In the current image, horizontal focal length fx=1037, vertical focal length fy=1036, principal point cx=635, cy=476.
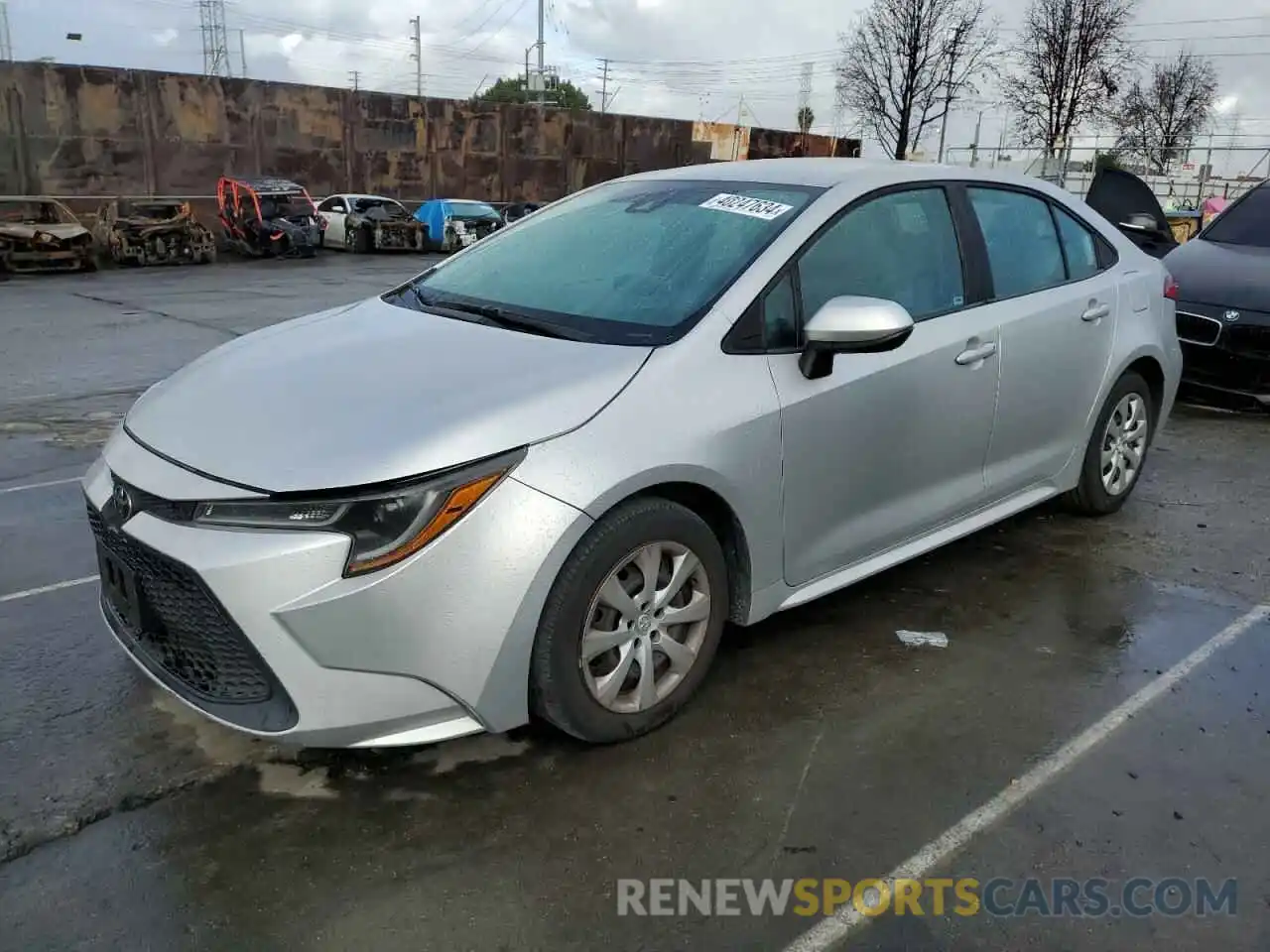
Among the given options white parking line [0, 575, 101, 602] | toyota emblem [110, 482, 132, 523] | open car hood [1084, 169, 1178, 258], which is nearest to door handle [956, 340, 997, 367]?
toyota emblem [110, 482, 132, 523]

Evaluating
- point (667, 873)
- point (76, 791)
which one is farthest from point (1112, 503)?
point (76, 791)

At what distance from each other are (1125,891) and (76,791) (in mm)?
2729

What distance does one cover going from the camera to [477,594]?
2.56 m

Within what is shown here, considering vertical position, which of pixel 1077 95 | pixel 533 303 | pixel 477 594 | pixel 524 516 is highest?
pixel 1077 95

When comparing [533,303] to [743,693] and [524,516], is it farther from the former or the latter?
[743,693]

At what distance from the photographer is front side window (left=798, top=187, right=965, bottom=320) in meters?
3.43

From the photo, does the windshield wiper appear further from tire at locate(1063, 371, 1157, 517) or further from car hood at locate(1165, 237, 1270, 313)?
car hood at locate(1165, 237, 1270, 313)

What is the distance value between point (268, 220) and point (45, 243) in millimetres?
5030

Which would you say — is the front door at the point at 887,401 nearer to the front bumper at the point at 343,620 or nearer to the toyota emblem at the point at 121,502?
the front bumper at the point at 343,620

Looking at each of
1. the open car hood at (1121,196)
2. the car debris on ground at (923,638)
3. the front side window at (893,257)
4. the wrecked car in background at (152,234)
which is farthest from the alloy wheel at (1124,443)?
the wrecked car in background at (152,234)

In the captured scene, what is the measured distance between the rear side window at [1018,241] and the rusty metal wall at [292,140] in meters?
25.2

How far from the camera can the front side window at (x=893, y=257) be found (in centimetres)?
343

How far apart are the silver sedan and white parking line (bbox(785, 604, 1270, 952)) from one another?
0.84 m

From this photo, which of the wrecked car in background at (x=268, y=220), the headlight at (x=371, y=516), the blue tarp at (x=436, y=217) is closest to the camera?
the headlight at (x=371, y=516)
